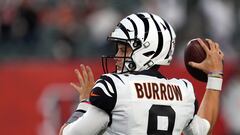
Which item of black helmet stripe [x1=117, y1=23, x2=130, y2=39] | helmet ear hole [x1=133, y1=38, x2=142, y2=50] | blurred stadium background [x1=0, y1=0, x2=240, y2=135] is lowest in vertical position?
blurred stadium background [x1=0, y1=0, x2=240, y2=135]

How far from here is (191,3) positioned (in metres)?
12.3

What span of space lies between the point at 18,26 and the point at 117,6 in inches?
55.7

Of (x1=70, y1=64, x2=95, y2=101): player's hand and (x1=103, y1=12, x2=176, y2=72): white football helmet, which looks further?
(x1=70, y1=64, x2=95, y2=101): player's hand

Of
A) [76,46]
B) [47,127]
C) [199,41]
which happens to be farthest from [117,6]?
[199,41]

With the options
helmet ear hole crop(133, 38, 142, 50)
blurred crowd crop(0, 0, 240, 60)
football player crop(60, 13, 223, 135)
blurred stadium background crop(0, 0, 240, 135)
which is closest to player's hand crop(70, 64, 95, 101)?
football player crop(60, 13, 223, 135)

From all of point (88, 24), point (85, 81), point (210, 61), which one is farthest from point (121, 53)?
point (88, 24)

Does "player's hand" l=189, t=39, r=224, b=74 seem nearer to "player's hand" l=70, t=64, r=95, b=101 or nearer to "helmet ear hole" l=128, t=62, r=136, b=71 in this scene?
"helmet ear hole" l=128, t=62, r=136, b=71

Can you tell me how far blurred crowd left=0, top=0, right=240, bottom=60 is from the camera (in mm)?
12086

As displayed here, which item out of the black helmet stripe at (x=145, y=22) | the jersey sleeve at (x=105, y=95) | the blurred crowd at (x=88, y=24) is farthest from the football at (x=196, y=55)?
the blurred crowd at (x=88, y=24)

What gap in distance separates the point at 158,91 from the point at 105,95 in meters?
0.31

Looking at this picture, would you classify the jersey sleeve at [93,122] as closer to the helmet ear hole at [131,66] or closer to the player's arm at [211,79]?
the helmet ear hole at [131,66]

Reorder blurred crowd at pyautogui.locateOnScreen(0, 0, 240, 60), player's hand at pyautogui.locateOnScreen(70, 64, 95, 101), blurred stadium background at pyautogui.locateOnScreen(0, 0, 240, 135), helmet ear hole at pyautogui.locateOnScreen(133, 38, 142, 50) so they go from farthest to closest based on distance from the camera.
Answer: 1. blurred crowd at pyautogui.locateOnScreen(0, 0, 240, 60)
2. blurred stadium background at pyautogui.locateOnScreen(0, 0, 240, 135)
3. player's hand at pyautogui.locateOnScreen(70, 64, 95, 101)
4. helmet ear hole at pyautogui.locateOnScreen(133, 38, 142, 50)

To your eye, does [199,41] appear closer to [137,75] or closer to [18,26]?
[137,75]

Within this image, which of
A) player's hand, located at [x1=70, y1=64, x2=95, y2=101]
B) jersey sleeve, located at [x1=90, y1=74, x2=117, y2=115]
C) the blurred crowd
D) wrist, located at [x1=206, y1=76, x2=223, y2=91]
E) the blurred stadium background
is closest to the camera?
jersey sleeve, located at [x1=90, y1=74, x2=117, y2=115]
